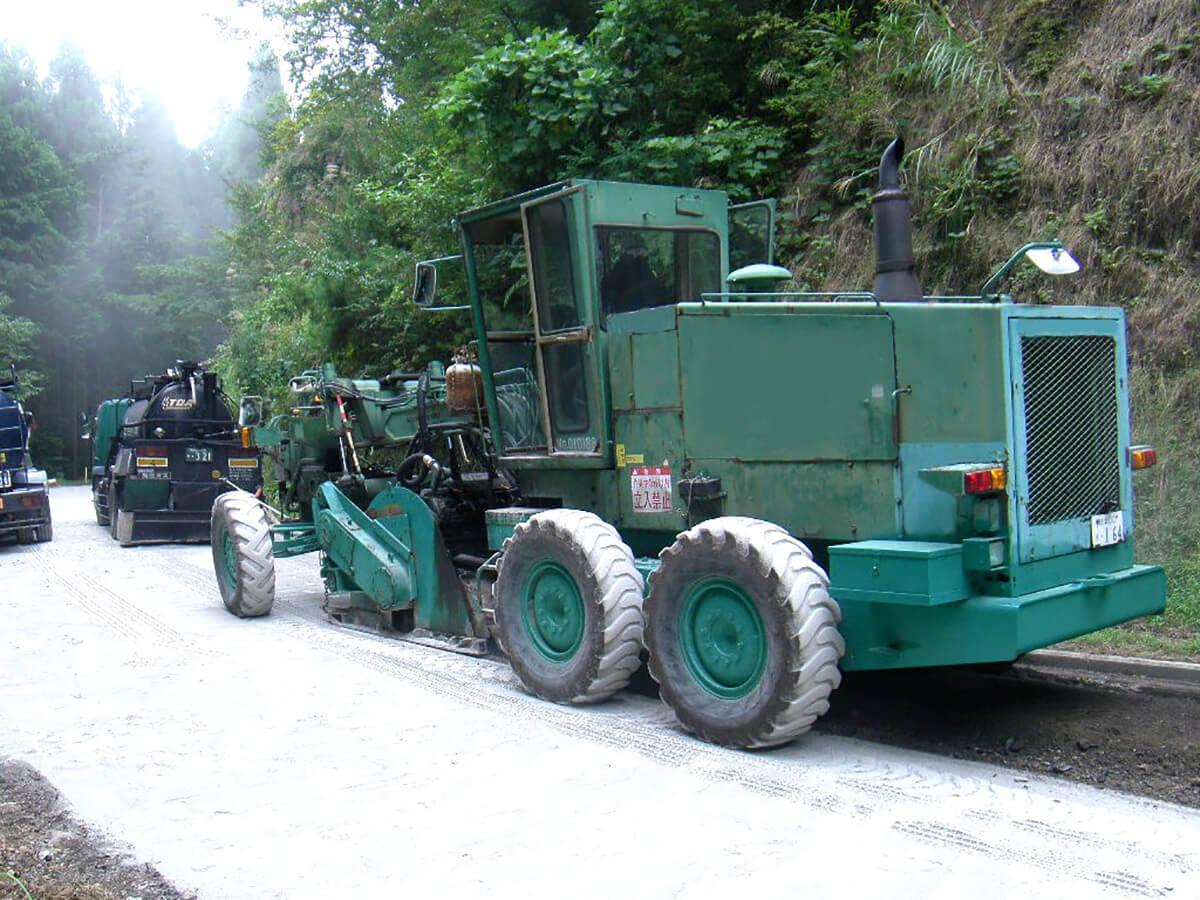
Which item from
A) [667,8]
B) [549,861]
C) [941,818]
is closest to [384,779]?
[549,861]

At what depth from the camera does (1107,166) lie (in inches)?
408

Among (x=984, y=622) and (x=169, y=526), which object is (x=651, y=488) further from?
(x=169, y=526)

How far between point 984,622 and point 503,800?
2141mm

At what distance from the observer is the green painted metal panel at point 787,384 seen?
5371 millimetres

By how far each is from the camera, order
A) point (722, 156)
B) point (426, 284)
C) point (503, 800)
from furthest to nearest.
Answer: point (722, 156) < point (426, 284) < point (503, 800)

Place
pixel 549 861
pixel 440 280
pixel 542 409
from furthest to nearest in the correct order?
pixel 440 280 → pixel 542 409 → pixel 549 861

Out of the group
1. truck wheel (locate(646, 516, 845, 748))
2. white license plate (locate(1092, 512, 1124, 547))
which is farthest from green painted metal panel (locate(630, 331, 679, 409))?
white license plate (locate(1092, 512, 1124, 547))

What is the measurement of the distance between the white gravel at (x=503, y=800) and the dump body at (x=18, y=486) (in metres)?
9.62

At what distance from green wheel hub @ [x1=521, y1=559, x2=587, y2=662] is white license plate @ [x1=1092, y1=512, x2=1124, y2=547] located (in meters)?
2.56

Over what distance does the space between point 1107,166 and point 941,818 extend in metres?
7.86

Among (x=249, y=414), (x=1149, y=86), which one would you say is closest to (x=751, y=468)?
(x=249, y=414)

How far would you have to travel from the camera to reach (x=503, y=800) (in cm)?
479

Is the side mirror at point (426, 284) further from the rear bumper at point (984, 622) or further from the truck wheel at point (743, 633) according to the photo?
the rear bumper at point (984, 622)

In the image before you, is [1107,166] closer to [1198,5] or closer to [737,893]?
[1198,5]
